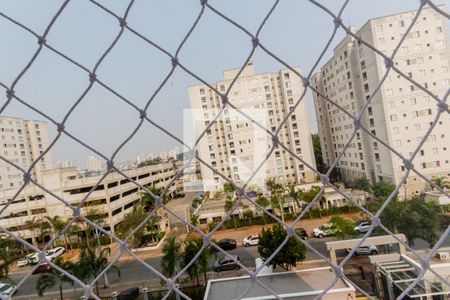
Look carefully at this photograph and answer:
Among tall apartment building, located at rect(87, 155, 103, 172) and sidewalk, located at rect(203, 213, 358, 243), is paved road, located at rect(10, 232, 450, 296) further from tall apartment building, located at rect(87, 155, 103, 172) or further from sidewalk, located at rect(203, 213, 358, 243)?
tall apartment building, located at rect(87, 155, 103, 172)

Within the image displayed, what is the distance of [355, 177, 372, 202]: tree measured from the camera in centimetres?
702

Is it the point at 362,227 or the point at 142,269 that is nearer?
the point at 362,227

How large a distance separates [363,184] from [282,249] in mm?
3951

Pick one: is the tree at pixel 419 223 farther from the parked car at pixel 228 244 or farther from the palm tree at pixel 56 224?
the palm tree at pixel 56 224

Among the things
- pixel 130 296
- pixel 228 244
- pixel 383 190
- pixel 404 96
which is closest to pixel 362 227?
pixel 383 190

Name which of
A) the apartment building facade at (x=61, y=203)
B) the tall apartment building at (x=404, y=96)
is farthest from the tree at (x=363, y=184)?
the apartment building facade at (x=61, y=203)

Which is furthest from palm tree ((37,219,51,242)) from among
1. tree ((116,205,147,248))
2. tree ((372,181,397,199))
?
tree ((372,181,397,199))

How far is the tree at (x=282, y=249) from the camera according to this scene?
13.1ft

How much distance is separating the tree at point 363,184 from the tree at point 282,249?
3.09m

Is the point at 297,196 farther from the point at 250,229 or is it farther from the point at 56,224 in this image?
the point at 56,224

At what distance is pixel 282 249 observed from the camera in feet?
13.3

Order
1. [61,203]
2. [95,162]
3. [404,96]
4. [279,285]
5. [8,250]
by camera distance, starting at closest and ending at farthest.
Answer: [95,162] → [279,285] → [8,250] → [61,203] → [404,96]

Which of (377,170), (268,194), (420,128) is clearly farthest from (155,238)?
(420,128)

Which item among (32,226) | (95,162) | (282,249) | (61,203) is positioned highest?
(95,162)
